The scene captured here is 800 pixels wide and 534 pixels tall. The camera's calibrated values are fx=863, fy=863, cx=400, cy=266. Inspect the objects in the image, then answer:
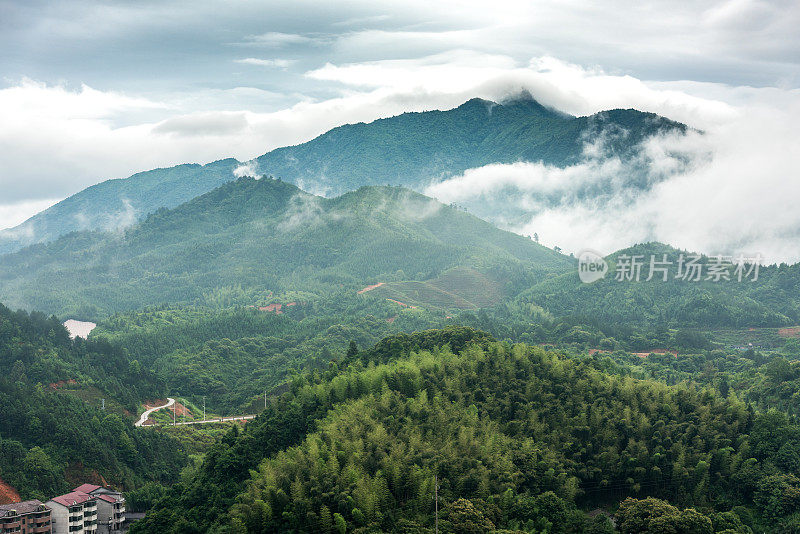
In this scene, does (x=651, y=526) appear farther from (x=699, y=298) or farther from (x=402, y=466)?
(x=699, y=298)

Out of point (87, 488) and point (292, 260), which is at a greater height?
point (292, 260)

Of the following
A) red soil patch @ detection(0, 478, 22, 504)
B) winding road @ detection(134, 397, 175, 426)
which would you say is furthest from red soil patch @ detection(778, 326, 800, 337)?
red soil patch @ detection(0, 478, 22, 504)

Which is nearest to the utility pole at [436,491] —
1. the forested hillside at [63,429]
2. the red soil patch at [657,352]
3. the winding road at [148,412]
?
the forested hillside at [63,429]

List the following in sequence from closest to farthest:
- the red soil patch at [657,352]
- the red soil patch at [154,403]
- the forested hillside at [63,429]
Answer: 1. the forested hillside at [63,429]
2. the red soil patch at [154,403]
3. the red soil patch at [657,352]

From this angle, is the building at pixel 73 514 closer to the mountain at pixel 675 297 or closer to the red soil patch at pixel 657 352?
the red soil patch at pixel 657 352

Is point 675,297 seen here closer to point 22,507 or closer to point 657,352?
point 657,352

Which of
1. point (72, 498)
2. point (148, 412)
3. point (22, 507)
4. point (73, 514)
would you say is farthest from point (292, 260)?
point (22, 507)

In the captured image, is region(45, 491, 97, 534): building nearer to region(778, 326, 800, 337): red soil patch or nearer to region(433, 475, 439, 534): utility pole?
region(433, 475, 439, 534): utility pole

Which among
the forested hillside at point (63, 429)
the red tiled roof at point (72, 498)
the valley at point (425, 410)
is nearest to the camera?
the valley at point (425, 410)
